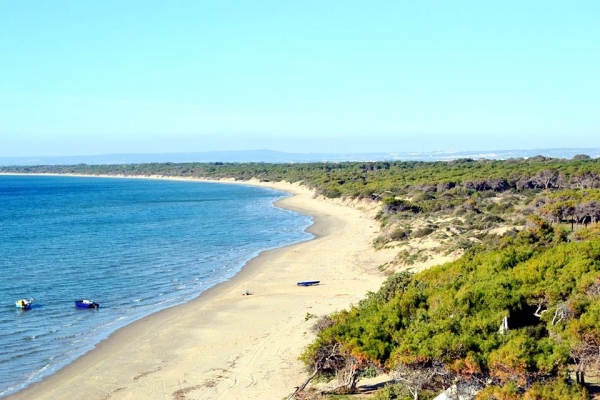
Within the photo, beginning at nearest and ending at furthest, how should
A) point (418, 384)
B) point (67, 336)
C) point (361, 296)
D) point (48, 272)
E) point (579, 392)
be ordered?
point (579, 392), point (418, 384), point (67, 336), point (361, 296), point (48, 272)

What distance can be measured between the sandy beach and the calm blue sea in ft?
4.16

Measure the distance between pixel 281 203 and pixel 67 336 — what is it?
64744 mm

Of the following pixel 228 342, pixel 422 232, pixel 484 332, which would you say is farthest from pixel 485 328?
pixel 422 232

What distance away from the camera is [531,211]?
153ft

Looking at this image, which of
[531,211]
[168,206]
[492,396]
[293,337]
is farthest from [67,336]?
[168,206]

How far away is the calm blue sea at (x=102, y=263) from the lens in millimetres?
24391

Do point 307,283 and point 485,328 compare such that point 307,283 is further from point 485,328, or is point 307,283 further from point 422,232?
point 485,328

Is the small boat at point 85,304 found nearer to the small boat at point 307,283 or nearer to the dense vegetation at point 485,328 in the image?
the small boat at point 307,283

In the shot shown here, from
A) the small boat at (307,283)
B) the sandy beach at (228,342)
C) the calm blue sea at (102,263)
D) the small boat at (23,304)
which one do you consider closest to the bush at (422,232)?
the sandy beach at (228,342)

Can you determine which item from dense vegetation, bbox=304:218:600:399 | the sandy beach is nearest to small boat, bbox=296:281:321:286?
the sandy beach

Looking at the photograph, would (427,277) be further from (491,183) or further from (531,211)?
(491,183)

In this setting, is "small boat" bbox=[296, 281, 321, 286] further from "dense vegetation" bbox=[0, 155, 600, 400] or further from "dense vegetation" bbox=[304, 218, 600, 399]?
"dense vegetation" bbox=[304, 218, 600, 399]

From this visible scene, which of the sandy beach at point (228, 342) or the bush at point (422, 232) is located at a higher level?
the bush at point (422, 232)

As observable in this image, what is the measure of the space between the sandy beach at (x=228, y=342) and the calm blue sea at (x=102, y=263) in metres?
1.27
